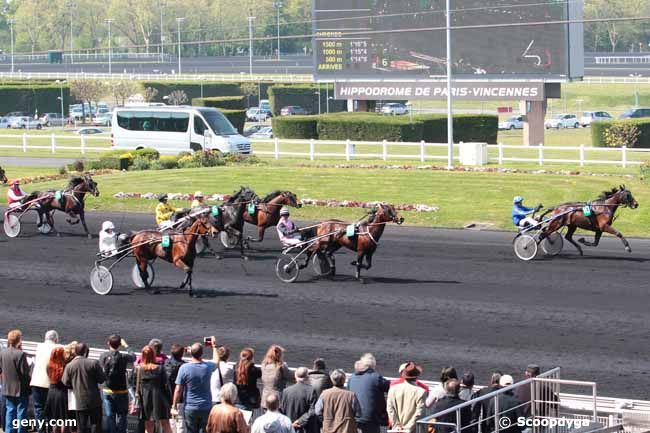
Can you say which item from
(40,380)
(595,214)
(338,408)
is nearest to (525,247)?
(595,214)

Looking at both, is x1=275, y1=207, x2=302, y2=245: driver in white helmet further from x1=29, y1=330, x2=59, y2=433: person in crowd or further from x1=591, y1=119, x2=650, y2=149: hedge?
x1=591, y1=119, x2=650, y2=149: hedge

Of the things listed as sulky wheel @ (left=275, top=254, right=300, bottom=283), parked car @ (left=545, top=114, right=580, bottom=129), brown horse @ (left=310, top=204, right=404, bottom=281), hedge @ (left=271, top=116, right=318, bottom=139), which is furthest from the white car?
brown horse @ (left=310, top=204, right=404, bottom=281)

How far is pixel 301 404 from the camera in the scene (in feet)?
36.4

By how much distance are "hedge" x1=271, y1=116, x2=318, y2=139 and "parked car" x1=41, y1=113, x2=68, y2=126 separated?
28778 mm

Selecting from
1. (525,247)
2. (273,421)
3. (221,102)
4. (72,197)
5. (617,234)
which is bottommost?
(273,421)


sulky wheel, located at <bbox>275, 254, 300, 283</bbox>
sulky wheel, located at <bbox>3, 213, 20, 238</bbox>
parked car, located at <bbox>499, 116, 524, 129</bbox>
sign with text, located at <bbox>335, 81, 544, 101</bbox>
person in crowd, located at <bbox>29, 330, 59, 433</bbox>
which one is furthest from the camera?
parked car, located at <bbox>499, 116, 524, 129</bbox>

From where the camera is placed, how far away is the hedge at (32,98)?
83.8 m

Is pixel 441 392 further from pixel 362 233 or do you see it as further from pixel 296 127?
pixel 296 127

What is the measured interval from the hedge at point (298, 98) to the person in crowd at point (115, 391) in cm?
7005

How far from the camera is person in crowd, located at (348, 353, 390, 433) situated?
11.2 meters

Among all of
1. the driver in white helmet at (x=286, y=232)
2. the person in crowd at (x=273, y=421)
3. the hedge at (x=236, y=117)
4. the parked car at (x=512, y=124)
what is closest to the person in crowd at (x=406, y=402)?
the person in crowd at (x=273, y=421)

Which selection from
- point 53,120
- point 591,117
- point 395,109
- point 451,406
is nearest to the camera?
point 451,406

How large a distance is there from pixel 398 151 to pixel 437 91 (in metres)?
4.28

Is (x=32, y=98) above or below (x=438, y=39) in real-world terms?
below
